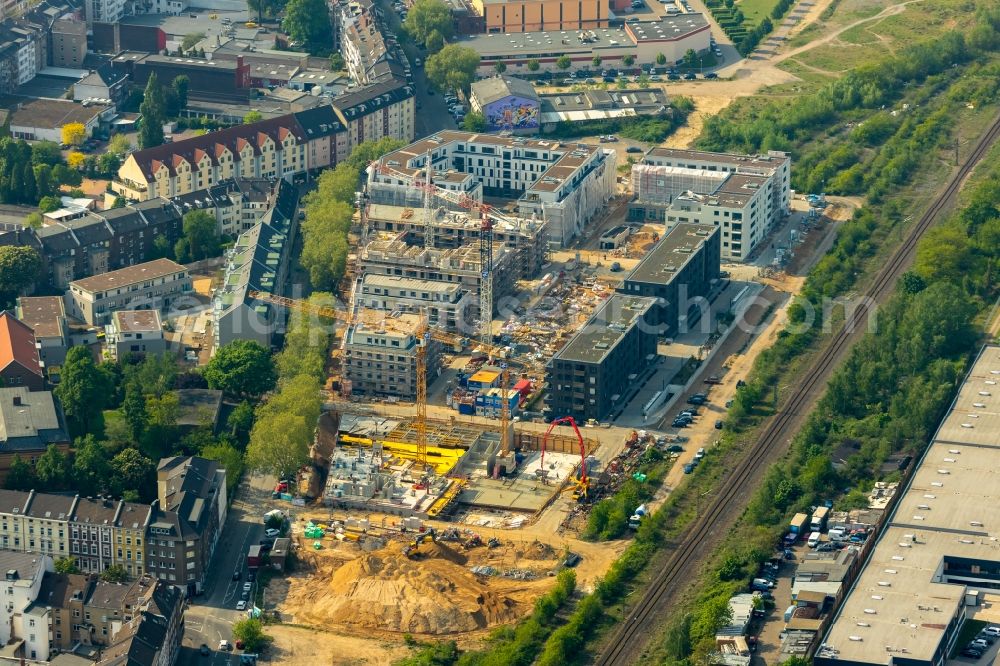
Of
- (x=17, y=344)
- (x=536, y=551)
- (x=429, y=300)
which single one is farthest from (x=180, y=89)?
(x=536, y=551)

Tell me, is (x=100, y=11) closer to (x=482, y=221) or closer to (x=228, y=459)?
(x=482, y=221)

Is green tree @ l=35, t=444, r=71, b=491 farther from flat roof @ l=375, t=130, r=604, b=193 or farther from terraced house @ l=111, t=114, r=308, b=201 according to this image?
flat roof @ l=375, t=130, r=604, b=193

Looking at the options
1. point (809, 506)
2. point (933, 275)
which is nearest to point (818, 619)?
point (809, 506)

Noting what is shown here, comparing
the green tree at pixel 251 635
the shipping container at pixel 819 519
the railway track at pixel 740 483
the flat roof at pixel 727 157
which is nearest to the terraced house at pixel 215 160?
the flat roof at pixel 727 157

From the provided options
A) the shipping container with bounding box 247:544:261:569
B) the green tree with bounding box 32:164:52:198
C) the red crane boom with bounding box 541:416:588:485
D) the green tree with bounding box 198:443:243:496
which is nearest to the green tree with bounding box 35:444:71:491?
the green tree with bounding box 198:443:243:496

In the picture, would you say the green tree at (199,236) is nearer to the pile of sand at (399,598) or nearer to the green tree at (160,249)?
the green tree at (160,249)

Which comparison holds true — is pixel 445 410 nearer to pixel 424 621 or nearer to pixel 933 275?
pixel 424 621
